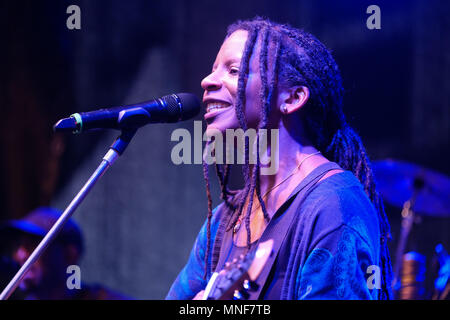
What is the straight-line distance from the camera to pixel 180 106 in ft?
5.74

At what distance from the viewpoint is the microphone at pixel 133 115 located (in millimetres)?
1597

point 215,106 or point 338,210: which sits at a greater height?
point 215,106

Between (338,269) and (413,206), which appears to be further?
(413,206)

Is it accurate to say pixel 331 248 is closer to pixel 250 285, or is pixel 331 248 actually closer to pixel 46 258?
pixel 250 285

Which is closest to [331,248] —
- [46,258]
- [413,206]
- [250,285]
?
[250,285]

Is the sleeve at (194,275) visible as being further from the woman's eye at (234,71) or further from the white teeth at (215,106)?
the woman's eye at (234,71)

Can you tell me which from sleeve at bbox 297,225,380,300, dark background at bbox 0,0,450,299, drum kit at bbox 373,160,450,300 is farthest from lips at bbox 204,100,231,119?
dark background at bbox 0,0,450,299

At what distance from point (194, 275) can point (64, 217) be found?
708 mm

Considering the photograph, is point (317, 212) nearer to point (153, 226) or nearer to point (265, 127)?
point (265, 127)

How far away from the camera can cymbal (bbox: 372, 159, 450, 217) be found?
9.87ft

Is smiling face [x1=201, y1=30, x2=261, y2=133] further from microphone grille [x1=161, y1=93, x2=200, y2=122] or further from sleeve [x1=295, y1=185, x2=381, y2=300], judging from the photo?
sleeve [x1=295, y1=185, x2=381, y2=300]

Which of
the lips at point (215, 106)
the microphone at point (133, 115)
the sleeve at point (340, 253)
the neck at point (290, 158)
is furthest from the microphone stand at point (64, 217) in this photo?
the sleeve at point (340, 253)

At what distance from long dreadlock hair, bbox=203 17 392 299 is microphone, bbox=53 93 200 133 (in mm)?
186
